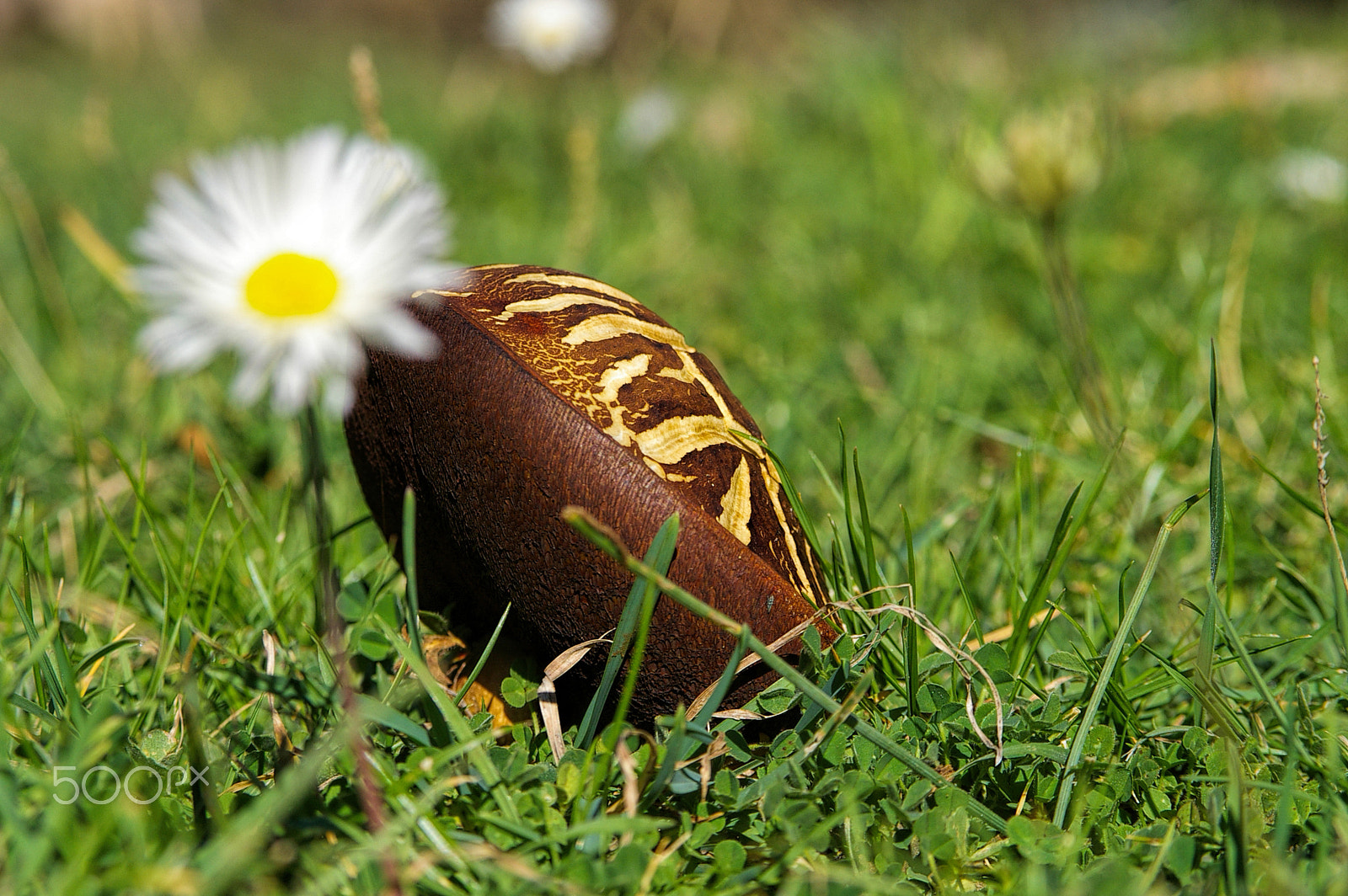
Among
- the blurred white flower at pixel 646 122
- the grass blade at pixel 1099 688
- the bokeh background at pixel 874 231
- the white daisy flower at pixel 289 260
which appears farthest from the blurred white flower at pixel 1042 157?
the blurred white flower at pixel 646 122

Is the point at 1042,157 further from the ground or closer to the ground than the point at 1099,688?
further from the ground

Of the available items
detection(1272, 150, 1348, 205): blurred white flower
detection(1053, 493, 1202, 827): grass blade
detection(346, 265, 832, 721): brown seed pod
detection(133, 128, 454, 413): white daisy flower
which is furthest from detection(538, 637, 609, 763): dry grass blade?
detection(1272, 150, 1348, 205): blurred white flower

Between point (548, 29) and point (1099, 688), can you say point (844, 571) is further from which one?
point (548, 29)

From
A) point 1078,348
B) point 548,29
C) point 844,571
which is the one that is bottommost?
point 844,571

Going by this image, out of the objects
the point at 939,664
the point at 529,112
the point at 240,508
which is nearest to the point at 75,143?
the point at 529,112

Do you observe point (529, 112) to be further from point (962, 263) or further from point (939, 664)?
point (939, 664)

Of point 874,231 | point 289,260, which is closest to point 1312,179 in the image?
point 874,231

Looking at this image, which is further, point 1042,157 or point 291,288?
point 1042,157
